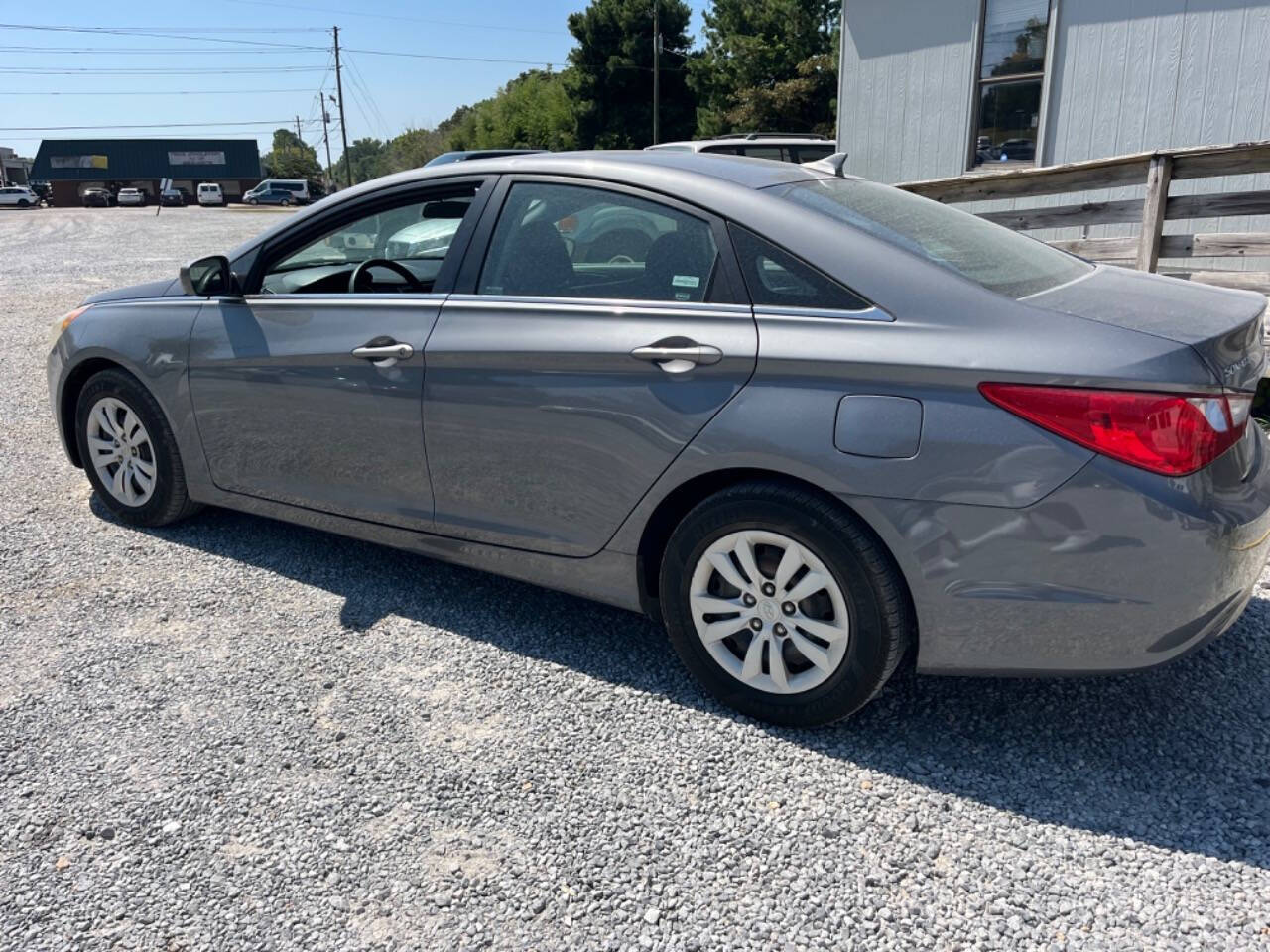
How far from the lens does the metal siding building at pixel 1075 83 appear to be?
8297 millimetres

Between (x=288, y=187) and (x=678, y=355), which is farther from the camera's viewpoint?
(x=288, y=187)

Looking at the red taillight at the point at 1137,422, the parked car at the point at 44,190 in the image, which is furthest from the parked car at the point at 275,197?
the red taillight at the point at 1137,422

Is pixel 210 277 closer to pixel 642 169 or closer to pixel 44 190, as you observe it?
pixel 642 169

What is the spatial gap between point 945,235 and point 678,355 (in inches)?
35.8

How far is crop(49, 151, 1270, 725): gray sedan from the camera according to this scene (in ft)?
7.89

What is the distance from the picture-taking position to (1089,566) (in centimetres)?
240

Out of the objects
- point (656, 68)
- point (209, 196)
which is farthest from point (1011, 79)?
point (209, 196)

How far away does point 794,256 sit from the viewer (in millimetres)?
2777

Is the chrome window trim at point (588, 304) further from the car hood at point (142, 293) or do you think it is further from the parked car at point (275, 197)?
the parked car at point (275, 197)

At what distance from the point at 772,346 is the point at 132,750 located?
2.07 metres

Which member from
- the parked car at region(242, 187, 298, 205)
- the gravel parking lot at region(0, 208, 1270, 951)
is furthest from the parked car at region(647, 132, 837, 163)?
the parked car at region(242, 187, 298, 205)

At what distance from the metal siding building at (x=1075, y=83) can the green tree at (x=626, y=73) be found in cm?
3385

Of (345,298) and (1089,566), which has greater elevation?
(345,298)

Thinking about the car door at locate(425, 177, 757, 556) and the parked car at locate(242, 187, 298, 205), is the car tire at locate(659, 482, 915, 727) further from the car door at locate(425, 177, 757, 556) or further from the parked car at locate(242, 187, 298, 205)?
the parked car at locate(242, 187, 298, 205)
